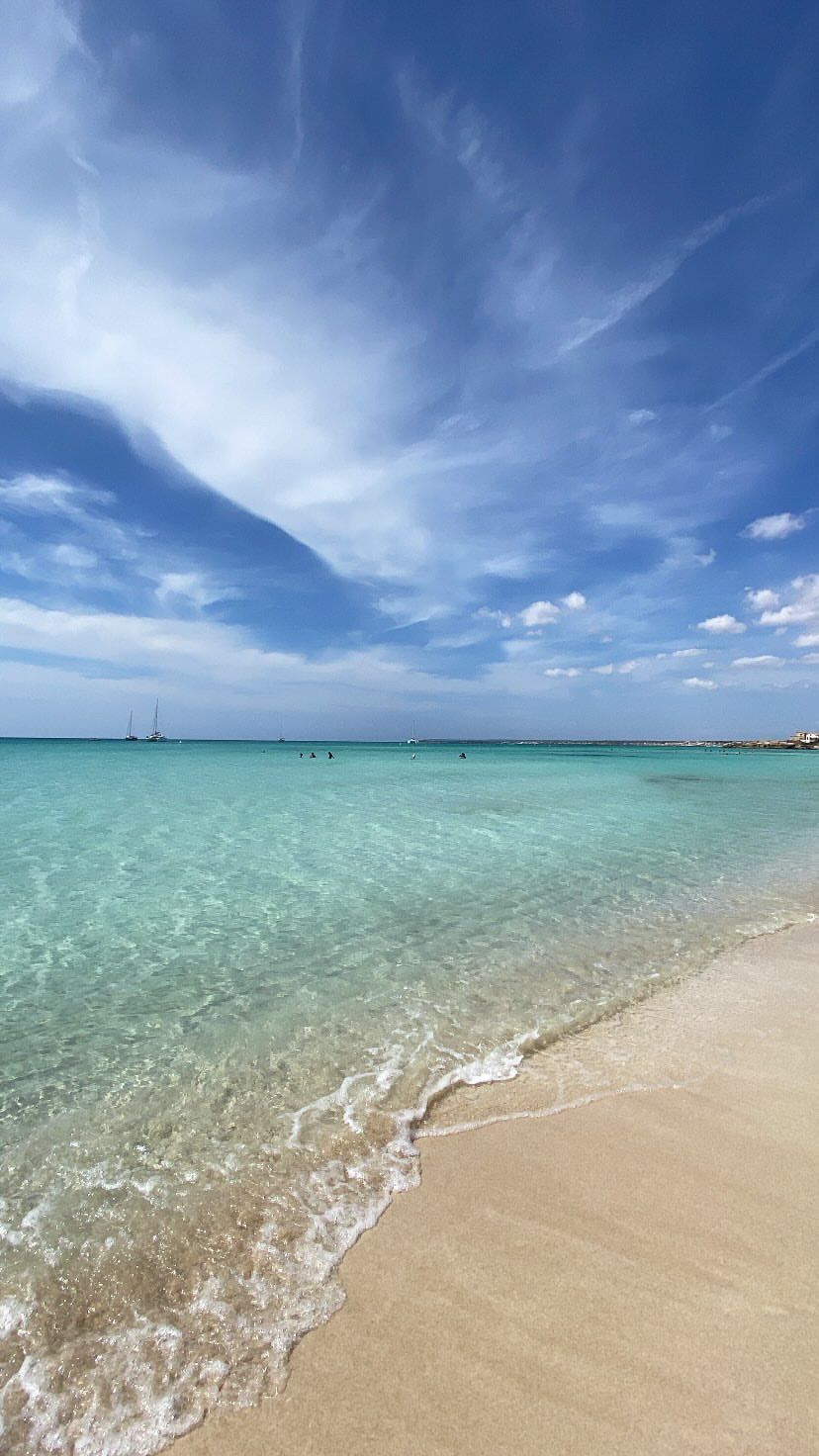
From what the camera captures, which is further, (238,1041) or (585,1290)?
(238,1041)

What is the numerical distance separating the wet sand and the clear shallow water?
0.28 metres

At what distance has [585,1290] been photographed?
292 centimetres

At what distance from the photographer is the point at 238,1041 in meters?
5.53

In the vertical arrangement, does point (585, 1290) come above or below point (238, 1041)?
above

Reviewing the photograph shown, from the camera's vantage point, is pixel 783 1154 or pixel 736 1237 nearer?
pixel 736 1237

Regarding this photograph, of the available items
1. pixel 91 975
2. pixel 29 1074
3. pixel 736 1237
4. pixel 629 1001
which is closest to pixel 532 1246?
pixel 736 1237

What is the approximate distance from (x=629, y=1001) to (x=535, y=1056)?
5.36ft

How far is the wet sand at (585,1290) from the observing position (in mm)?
2303

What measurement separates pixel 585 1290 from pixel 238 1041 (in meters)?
3.56

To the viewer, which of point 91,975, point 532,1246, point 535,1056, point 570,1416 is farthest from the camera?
point 91,975

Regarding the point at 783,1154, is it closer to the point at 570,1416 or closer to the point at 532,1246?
the point at 532,1246

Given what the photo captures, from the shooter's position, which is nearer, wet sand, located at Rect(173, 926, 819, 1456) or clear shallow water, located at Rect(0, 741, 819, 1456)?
wet sand, located at Rect(173, 926, 819, 1456)

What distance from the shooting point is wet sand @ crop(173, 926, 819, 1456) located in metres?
2.30

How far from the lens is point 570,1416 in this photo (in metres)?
2.33
